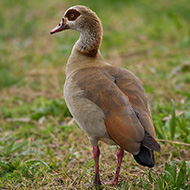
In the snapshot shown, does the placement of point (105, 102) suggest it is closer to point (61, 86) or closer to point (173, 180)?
point (173, 180)

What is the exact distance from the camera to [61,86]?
6.30m

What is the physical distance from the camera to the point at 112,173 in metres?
3.74

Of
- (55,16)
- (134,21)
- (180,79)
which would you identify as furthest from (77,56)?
(55,16)

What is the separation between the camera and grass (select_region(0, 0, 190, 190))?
3.70m

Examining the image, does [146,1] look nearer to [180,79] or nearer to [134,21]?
[134,21]

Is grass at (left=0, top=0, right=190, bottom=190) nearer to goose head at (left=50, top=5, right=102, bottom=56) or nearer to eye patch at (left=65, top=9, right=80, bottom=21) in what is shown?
goose head at (left=50, top=5, right=102, bottom=56)

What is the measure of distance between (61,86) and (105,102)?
3157mm

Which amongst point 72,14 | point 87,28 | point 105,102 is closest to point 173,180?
point 105,102

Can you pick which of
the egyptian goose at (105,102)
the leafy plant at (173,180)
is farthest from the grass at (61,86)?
the egyptian goose at (105,102)

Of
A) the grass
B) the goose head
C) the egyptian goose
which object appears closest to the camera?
the egyptian goose

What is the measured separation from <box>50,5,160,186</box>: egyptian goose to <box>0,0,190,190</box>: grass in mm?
352

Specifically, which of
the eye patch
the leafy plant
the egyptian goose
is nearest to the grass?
the leafy plant

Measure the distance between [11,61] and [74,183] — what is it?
172 inches

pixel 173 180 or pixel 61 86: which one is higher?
pixel 173 180
